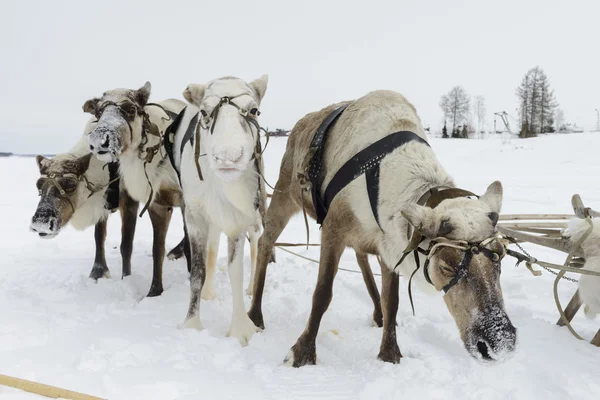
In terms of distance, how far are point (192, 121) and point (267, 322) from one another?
2.25 m

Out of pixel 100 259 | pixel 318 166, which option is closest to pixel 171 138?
pixel 318 166

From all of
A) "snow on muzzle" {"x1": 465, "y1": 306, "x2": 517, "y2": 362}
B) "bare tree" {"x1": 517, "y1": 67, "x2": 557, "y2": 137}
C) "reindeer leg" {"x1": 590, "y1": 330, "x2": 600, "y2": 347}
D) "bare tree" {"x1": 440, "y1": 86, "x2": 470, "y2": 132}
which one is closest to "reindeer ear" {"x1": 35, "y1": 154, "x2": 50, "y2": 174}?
"snow on muzzle" {"x1": 465, "y1": 306, "x2": 517, "y2": 362}

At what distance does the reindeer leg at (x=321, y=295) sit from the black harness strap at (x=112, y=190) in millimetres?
3572

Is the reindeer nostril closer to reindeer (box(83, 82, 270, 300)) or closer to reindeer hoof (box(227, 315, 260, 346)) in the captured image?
reindeer hoof (box(227, 315, 260, 346))

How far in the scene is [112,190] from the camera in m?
6.46

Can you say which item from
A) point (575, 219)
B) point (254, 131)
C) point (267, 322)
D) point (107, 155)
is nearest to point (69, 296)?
point (107, 155)

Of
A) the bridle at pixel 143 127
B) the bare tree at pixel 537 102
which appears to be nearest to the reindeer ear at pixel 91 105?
the bridle at pixel 143 127

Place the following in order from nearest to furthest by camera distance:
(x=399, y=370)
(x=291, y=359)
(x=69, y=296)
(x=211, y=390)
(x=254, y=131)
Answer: (x=211, y=390)
(x=399, y=370)
(x=291, y=359)
(x=254, y=131)
(x=69, y=296)

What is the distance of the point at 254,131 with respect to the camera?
440 cm

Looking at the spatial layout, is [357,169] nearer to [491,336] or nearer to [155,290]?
[491,336]

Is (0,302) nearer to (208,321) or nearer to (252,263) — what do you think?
(208,321)

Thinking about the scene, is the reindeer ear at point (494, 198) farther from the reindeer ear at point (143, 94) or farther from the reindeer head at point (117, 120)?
the reindeer ear at point (143, 94)

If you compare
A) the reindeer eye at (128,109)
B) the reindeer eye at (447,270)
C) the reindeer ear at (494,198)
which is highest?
the reindeer eye at (128,109)

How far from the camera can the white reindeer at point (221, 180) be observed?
160 inches
